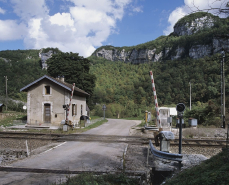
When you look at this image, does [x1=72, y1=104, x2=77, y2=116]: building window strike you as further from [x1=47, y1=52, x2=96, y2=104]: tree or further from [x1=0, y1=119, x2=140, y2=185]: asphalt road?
[x1=0, y1=119, x2=140, y2=185]: asphalt road

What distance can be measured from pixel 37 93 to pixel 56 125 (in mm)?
3932

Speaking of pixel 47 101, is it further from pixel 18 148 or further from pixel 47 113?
pixel 18 148

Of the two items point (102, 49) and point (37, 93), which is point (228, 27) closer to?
point (37, 93)

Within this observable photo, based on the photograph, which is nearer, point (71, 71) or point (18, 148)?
point (18, 148)

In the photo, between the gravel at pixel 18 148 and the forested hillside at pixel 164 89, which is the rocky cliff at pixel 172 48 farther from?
the gravel at pixel 18 148

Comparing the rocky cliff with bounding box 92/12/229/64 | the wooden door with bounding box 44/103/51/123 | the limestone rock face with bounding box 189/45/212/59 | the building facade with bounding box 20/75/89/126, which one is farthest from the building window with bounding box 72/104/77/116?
the limestone rock face with bounding box 189/45/212/59

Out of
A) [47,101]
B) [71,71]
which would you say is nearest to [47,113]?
[47,101]

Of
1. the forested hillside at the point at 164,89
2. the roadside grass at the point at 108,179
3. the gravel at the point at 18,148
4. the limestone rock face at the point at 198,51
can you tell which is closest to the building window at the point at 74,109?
the gravel at the point at 18,148

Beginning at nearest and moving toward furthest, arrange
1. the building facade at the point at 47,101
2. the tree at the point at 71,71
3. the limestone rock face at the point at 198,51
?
the building facade at the point at 47,101 < the tree at the point at 71,71 < the limestone rock face at the point at 198,51

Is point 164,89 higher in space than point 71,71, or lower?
lower

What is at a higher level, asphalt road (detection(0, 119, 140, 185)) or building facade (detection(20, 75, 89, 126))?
building facade (detection(20, 75, 89, 126))

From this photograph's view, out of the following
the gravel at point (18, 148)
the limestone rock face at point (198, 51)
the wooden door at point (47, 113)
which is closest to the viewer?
the gravel at point (18, 148)

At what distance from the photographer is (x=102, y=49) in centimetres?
16962

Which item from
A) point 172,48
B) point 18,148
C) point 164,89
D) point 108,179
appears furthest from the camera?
point 172,48
